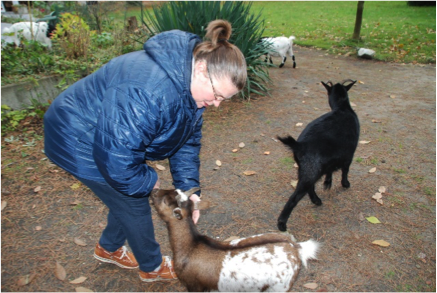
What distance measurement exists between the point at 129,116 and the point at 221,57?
2.04ft

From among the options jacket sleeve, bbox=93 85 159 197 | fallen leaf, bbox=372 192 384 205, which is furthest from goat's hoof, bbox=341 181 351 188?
jacket sleeve, bbox=93 85 159 197

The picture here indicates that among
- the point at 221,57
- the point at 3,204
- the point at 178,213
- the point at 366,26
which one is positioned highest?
the point at 221,57

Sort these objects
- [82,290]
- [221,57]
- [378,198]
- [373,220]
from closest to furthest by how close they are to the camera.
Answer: [221,57] < [82,290] < [373,220] < [378,198]

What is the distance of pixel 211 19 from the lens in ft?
19.7

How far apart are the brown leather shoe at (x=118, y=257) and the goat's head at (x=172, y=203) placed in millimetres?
785

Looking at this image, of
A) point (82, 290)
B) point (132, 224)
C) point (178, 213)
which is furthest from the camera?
point (82, 290)

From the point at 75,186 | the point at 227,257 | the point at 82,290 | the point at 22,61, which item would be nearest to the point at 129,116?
the point at 227,257

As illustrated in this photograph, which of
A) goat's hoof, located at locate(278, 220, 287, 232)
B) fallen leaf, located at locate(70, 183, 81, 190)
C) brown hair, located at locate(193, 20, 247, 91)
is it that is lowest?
goat's hoof, located at locate(278, 220, 287, 232)

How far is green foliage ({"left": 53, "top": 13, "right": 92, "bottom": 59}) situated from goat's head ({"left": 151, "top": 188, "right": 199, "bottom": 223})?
4665 millimetres

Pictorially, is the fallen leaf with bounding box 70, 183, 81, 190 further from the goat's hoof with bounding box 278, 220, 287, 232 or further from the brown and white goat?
the goat's hoof with bounding box 278, 220, 287, 232

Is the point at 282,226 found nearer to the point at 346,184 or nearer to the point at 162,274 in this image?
the point at 346,184

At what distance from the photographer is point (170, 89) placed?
5.42ft

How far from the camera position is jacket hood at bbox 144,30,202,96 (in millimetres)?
1656

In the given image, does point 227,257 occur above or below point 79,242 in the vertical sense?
above
